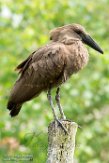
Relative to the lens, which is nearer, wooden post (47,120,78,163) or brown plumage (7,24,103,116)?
wooden post (47,120,78,163)

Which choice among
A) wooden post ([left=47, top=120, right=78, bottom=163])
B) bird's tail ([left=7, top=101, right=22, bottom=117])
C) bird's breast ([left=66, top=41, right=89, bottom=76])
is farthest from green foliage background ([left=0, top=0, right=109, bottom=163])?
wooden post ([left=47, top=120, right=78, bottom=163])

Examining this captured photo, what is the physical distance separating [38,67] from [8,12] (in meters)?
3.75

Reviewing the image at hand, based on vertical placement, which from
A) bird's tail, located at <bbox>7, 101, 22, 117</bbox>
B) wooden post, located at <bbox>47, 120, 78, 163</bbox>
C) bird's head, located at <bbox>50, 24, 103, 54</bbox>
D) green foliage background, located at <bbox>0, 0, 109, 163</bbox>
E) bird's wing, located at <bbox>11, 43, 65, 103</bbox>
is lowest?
wooden post, located at <bbox>47, 120, 78, 163</bbox>

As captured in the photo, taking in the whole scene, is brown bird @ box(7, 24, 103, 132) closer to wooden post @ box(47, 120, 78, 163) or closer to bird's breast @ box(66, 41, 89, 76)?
bird's breast @ box(66, 41, 89, 76)

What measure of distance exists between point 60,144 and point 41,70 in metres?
1.50

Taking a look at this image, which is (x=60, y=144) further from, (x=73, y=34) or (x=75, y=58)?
(x=73, y=34)

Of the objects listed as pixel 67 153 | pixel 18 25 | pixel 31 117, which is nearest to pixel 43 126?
pixel 31 117

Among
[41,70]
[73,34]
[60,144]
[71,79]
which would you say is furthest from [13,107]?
[71,79]

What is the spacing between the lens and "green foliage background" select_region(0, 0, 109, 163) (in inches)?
359

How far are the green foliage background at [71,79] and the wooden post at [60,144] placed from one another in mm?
3273

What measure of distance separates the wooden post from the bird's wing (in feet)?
3.89

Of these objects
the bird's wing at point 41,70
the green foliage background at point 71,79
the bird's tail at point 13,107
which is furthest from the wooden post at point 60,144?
the green foliage background at point 71,79

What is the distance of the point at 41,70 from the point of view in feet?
21.0

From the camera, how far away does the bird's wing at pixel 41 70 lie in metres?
6.39
